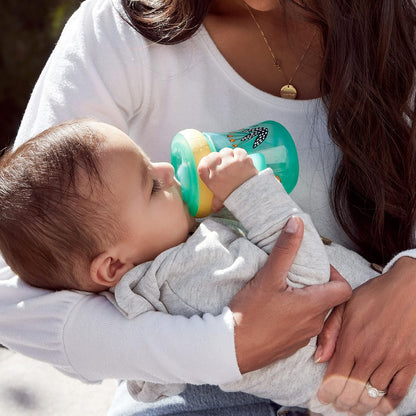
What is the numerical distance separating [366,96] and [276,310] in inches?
22.6

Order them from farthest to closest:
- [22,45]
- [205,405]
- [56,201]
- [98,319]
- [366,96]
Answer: [22,45] → [205,405] → [366,96] → [98,319] → [56,201]

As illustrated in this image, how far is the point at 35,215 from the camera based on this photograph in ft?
4.79

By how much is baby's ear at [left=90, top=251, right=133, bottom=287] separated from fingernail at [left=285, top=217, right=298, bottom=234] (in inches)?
14.4

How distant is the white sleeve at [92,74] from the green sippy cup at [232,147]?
0.29 metres

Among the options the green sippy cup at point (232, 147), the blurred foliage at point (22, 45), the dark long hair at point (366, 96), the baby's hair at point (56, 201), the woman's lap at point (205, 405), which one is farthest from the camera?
the blurred foliage at point (22, 45)

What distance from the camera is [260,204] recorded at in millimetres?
1530

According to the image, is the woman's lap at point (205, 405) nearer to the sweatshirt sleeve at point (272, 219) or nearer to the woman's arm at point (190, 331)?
the woman's arm at point (190, 331)

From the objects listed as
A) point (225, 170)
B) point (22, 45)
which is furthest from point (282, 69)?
point (22, 45)

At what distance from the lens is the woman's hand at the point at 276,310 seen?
59.4 inches

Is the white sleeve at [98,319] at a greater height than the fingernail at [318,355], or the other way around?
the white sleeve at [98,319]

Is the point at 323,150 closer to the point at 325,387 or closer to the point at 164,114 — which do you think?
the point at 164,114

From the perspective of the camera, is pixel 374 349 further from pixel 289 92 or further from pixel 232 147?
pixel 289 92

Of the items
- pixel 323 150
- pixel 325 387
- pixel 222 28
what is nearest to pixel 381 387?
pixel 325 387

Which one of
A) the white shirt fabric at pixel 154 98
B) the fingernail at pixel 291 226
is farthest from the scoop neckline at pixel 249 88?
the fingernail at pixel 291 226
